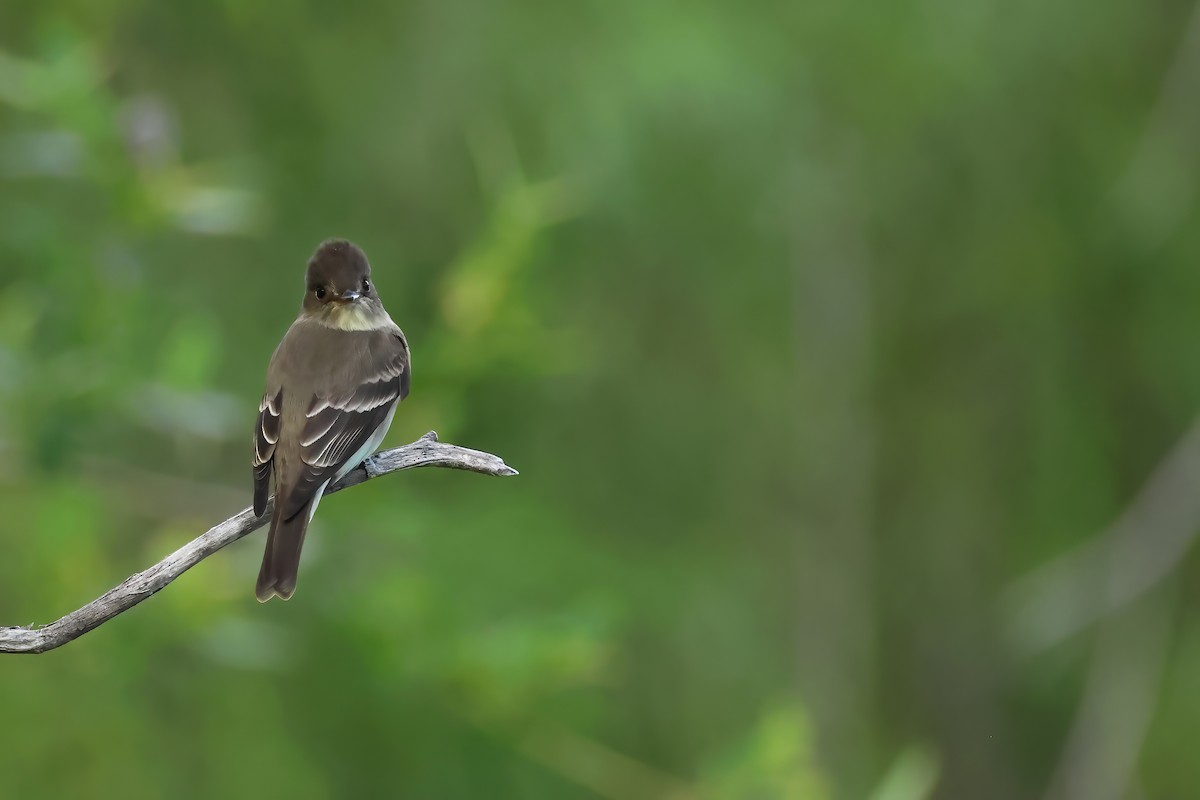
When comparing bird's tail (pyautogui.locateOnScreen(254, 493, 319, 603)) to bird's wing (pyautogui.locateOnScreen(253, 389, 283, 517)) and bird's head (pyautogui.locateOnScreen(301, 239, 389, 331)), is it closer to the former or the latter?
bird's wing (pyautogui.locateOnScreen(253, 389, 283, 517))

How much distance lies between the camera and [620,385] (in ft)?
21.4

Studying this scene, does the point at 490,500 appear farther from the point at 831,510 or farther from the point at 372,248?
the point at 831,510

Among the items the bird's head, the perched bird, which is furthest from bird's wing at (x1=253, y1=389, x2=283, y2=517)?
the bird's head

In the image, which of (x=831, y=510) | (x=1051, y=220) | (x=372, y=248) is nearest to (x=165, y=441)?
(x=372, y=248)

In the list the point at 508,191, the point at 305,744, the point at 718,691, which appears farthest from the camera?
the point at 718,691

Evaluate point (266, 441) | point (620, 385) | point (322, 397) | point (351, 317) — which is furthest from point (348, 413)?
point (620, 385)

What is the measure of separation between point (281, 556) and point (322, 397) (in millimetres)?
548

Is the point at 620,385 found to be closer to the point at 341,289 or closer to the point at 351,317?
the point at 351,317

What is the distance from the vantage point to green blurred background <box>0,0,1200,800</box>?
15.6ft

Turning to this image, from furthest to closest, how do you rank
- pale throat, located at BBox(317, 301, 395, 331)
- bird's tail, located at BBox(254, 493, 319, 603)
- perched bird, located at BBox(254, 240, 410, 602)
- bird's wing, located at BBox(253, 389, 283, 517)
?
pale throat, located at BBox(317, 301, 395, 331) < bird's wing, located at BBox(253, 389, 283, 517) < perched bird, located at BBox(254, 240, 410, 602) < bird's tail, located at BBox(254, 493, 319, 603)

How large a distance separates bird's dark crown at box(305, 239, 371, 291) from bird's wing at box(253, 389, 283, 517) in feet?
1.06

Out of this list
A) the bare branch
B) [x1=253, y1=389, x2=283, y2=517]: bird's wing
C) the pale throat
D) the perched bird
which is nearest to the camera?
the bare branch

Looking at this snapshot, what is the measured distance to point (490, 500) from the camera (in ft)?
20.1

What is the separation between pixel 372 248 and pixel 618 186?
97 centimetres
